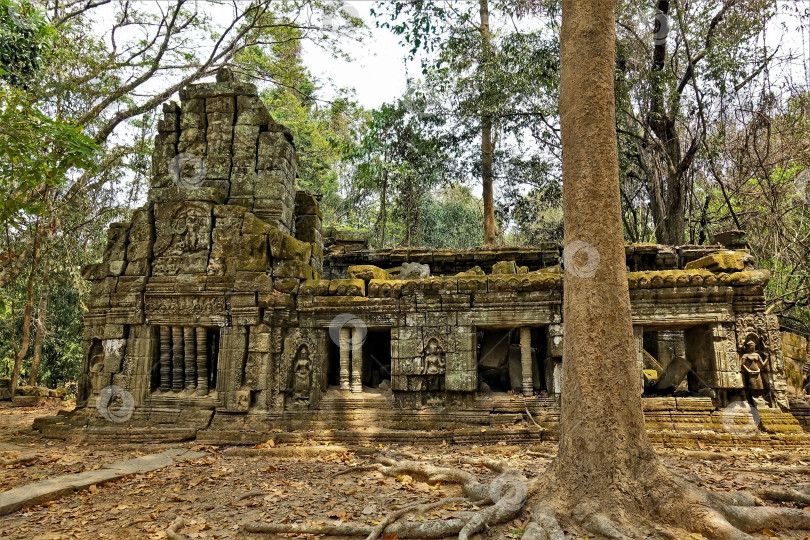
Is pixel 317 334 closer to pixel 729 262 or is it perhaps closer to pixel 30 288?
pixel 729 262

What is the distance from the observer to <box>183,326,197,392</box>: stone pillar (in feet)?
28.3

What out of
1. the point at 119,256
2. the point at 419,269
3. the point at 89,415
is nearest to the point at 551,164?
the point at 419,269

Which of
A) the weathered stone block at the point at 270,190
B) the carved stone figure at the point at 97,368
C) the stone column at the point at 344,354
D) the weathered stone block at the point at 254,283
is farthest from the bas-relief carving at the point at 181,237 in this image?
the stone column at the point at 344,354

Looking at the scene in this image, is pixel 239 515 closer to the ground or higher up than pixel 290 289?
closer to the ground

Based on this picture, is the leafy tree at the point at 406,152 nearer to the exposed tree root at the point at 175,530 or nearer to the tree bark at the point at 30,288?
the tree bark at the point at 30,288

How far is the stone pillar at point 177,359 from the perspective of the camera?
8.70 m

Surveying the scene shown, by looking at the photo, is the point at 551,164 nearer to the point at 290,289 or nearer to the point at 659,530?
the point at 290,289

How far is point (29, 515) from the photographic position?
4637 mm

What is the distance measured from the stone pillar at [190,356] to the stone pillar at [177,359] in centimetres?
12

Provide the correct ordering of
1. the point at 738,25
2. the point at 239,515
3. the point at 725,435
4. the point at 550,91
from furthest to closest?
the point at 550,91 < the point at 738,25 < the point at 725,435 < the point at 239,515

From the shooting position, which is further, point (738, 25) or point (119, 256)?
point (738, 25)

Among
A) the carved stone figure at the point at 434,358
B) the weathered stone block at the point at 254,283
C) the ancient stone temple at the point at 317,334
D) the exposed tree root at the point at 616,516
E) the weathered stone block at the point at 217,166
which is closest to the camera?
the exposed tree root at the point at 616,516

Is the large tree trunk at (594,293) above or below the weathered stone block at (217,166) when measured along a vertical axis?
below

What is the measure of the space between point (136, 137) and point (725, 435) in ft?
59.0
